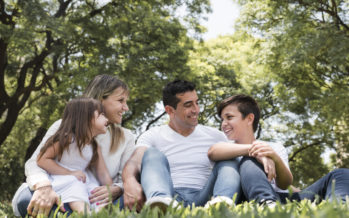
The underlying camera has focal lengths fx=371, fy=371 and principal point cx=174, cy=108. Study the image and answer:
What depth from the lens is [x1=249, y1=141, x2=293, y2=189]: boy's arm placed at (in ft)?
9.82

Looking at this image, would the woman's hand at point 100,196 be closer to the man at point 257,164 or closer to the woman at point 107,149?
the woman at point 107,149

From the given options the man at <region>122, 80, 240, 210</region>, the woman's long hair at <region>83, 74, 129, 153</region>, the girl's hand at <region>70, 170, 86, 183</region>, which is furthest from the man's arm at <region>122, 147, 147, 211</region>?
the girl's hand at <region>70, 170, 86, 183</region>

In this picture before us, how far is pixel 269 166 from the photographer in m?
2.89

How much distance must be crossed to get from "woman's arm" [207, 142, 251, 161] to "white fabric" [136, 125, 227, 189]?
0.38 m

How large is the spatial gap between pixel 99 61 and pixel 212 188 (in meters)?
9.02

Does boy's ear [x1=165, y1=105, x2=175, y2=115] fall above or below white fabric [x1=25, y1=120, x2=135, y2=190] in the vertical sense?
above

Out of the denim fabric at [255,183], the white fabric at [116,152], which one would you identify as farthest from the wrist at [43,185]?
the denim fabric at [255,183]

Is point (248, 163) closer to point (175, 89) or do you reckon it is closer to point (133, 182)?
point (133, 182)

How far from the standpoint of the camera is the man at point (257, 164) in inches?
106

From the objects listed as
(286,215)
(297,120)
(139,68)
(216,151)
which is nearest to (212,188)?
(216,151)

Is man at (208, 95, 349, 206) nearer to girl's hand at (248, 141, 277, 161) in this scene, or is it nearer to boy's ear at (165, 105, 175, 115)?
girl's hand at (248, 141, 277, 161)

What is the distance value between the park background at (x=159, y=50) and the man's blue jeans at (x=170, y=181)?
746cm

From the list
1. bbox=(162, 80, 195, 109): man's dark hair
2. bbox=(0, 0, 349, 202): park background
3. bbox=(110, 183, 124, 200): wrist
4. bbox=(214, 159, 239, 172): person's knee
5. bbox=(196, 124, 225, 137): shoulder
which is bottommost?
bbox=(110, 183, 124, 200): wrist

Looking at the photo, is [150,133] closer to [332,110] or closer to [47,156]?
[47,156]
